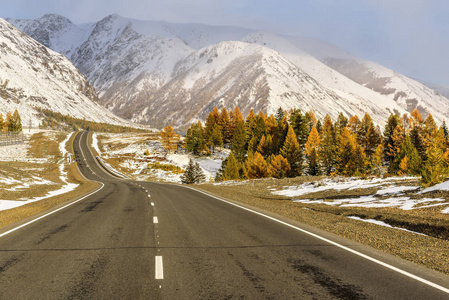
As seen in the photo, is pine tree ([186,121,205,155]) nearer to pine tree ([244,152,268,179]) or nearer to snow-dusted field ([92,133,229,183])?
snow-dusted field ([92,133,229,183])

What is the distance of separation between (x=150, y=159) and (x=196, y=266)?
272 ft

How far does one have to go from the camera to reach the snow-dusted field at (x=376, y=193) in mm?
15586

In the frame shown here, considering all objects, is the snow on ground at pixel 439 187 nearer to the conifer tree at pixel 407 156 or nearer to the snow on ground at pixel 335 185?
the snow on ground at pixel 335 185

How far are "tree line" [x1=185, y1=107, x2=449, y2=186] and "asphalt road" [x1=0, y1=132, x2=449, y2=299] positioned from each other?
2707 centimetres

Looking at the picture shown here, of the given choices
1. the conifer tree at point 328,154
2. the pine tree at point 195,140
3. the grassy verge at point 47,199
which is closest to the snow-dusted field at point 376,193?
the grassy verge at point 47,199

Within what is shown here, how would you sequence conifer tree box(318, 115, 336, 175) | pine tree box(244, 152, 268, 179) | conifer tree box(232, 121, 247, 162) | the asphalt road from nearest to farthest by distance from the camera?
the asphalt road
pine tree box(244, 152, 268, 179)
conifer tree box(318, 115, 336, 175)
conifer tree box(232, 121, 247, 162)

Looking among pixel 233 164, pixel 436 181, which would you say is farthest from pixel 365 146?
pixel 436 181

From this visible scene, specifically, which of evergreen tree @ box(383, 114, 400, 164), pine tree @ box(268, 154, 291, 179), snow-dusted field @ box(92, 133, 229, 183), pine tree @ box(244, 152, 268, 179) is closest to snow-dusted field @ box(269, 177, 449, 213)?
pine tree @ box(268, 154, 291, 179)

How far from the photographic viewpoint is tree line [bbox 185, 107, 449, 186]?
47112 mm

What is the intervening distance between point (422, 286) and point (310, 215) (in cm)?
869

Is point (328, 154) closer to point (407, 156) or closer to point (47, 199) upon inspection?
point (407, 156)

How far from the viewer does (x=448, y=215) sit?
12.7 metres

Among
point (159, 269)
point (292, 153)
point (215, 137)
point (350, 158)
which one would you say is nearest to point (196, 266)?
point (159, 269)

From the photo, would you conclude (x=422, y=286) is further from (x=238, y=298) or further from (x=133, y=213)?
(x=133, y=213)
